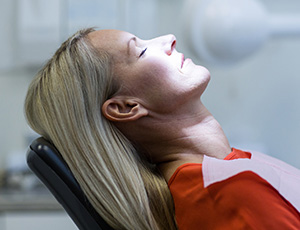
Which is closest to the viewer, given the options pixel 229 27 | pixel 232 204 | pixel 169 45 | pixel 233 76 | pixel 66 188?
pixel 232 204

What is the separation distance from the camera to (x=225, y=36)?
1.75m

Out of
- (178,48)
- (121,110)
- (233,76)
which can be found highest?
(121,110)

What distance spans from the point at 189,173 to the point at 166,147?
0.47 ft

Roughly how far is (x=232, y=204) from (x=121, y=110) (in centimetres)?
36

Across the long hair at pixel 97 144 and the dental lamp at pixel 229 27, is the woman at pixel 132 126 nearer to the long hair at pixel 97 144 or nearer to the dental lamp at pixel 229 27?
the long hair at pixel 97 144

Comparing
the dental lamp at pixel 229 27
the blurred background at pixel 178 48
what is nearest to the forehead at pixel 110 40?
the dental lamp at pixel 229 27

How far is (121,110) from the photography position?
1173 mm

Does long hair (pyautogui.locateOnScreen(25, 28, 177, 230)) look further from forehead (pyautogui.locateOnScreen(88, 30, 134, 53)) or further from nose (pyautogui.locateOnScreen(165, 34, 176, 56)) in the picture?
nose (pyautogui.locateOnScreen(165, 34, 176, 56))

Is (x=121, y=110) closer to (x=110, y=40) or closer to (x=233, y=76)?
(x=110, y=40)

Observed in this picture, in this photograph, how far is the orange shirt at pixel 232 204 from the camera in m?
0.96

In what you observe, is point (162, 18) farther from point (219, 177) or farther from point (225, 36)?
point (219, 177)

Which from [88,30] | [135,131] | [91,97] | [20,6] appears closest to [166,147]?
[135,131]

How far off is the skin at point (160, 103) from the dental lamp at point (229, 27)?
0.59 meters

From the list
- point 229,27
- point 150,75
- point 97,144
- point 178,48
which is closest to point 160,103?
point 150,75
